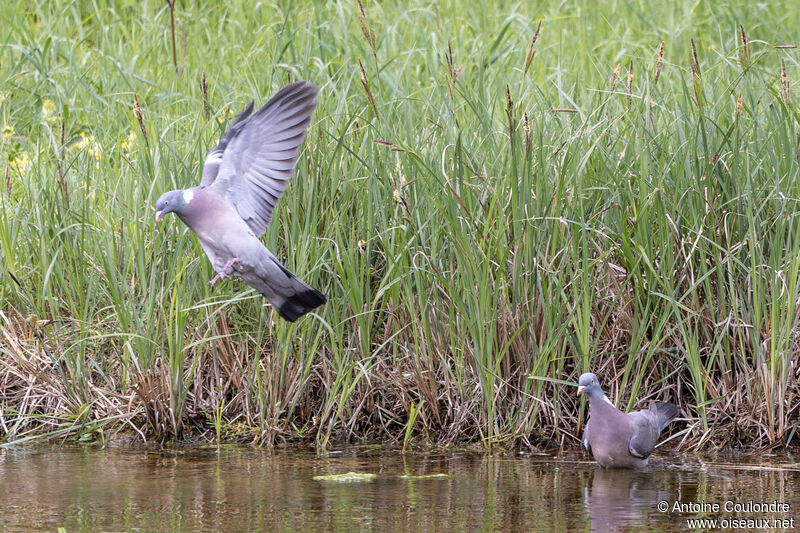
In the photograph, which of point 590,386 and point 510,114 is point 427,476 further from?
point 510,114

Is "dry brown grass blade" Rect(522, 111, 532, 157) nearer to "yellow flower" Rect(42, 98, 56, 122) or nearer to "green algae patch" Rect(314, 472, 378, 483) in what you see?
"green algae patch" Rect(314, 472, 378, 483)

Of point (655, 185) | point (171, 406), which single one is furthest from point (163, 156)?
point (655, 185)

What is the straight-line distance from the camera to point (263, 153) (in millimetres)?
3865

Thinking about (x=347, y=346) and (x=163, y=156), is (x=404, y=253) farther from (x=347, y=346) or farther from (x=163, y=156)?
(x=163, y=156)

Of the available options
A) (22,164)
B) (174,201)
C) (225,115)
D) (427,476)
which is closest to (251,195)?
(174,201)

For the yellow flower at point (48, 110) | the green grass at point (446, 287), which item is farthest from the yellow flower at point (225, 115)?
the yellow flower at point (48, 110)

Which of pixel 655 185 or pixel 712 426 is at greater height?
pixel 655 185

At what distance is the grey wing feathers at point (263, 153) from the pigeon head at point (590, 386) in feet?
4.43

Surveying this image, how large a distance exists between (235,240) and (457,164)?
3.98ft

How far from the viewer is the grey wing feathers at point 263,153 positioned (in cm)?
379

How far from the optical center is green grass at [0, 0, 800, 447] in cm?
432

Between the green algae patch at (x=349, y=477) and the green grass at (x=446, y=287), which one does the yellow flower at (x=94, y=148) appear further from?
the green algae patch at (x=349, y=477)

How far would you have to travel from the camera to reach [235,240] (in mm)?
3727

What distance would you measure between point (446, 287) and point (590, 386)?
0.74 meters
